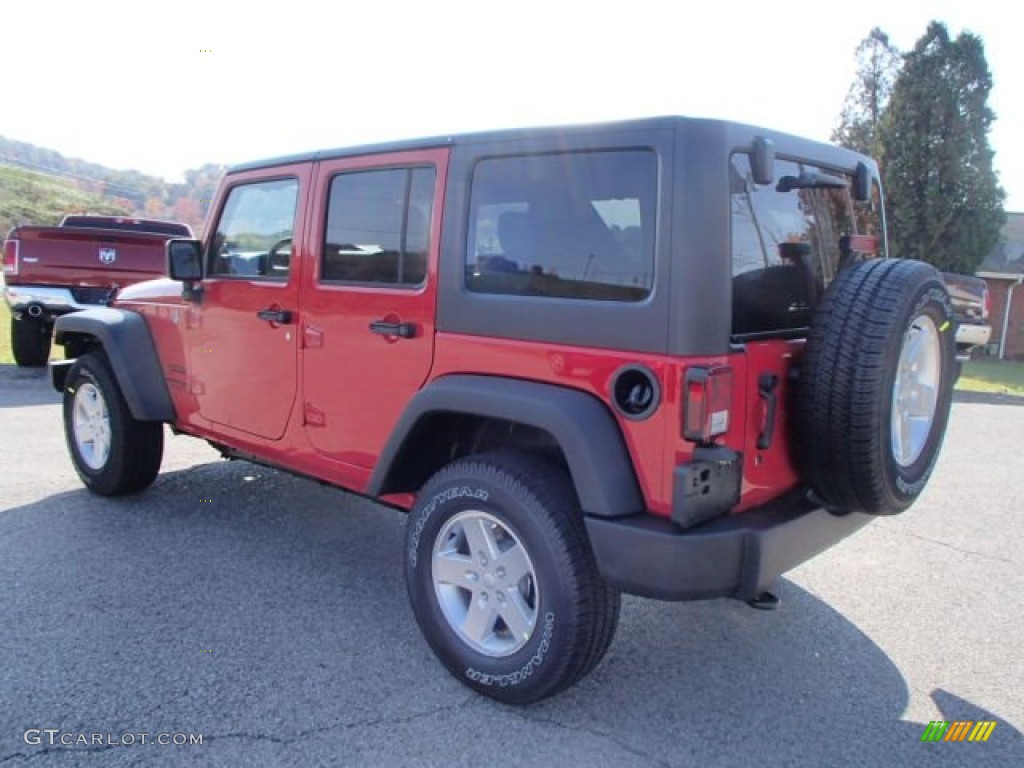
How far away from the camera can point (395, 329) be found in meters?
3.15

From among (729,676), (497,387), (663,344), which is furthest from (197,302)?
(729,676)

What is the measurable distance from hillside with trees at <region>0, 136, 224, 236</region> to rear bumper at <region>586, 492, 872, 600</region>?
156ft

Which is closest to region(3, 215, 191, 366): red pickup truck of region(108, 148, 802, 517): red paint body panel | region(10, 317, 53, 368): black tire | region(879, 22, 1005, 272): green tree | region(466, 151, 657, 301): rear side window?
region(10, 317, 53, 368): black tire

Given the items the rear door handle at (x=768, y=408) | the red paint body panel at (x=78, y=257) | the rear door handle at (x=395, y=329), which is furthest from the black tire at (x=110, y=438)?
the red paint body panel at (x=78, y=257)

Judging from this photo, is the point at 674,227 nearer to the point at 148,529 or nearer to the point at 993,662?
the point at 993,662

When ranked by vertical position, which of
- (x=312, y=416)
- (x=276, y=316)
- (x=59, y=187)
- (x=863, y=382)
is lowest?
(x=312, y=416)

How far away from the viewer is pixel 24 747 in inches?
97.6

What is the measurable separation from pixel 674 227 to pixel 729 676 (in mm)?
1753

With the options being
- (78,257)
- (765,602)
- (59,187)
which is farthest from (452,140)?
(59,187)

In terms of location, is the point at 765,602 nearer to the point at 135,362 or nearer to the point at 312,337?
the point at 312,337

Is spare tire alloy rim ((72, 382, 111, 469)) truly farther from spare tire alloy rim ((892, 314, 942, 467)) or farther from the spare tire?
spare tire alloy rim ((892, 314, 942, 467))

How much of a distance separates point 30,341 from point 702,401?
9.88m

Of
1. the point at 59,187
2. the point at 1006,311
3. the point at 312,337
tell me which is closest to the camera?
the point at 312,337

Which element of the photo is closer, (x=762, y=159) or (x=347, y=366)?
(x=762, y=159)
